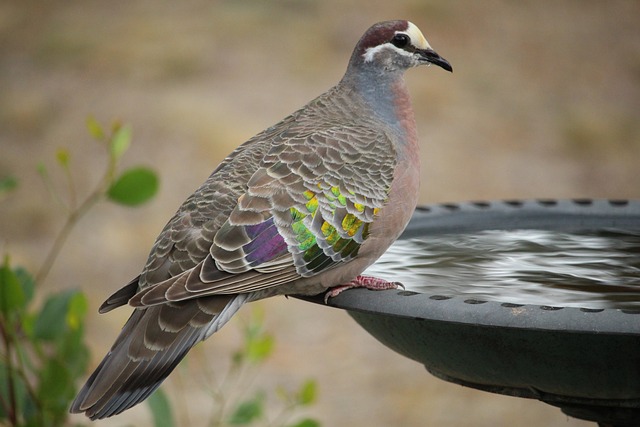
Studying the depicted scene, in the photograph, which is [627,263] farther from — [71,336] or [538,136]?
[538,136]

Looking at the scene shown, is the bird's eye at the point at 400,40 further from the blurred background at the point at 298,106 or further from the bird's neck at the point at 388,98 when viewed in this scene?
the blurred background at the point at 298,106

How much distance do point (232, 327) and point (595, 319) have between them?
4621 mm

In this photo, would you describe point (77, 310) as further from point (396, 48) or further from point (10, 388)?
point (396, 48)

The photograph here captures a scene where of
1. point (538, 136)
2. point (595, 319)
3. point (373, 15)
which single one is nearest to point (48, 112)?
point (373, 15)

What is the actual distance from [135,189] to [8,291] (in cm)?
44

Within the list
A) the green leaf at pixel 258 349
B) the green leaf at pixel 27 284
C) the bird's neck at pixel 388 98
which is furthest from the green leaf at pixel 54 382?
the bird's neck at pixel 388 98

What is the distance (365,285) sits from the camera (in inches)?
94.6

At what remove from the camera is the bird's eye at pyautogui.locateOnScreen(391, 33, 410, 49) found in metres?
2.79

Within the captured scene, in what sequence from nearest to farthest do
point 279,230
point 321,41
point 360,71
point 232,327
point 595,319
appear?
point 595,319, point 279,230, point 360,71, point 232,327, point 321,41

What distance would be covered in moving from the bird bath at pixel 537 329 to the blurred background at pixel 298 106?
127 inches

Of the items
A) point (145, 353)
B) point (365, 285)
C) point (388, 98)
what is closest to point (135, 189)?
point (145, 353)

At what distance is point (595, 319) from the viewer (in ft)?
5.94

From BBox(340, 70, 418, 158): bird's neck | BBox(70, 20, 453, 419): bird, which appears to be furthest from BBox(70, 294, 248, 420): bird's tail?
BBox(340, 70, 418, 158): bird's neck

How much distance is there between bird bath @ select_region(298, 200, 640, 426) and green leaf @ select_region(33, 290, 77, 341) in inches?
25.0
